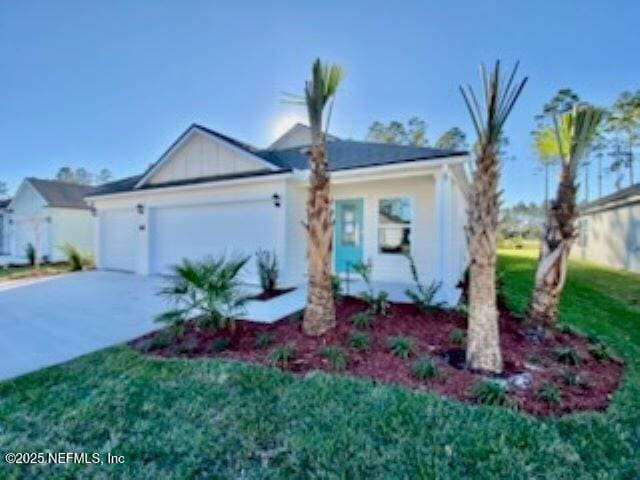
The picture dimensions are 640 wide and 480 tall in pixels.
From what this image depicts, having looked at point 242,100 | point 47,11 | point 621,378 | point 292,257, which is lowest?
point 621,378

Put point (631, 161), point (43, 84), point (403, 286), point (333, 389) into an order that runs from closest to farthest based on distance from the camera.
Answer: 1. point (333, 389)
2. point (403, 286)
3. point (43, 84)
4. point (631, 161)

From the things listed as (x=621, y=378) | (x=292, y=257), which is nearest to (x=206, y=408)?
(x=621, y=378)

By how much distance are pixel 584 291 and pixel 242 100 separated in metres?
14.6

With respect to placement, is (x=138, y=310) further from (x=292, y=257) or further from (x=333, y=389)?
(x=333, y=389)

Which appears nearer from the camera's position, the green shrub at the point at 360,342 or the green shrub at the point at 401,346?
the green shrub at the point at 401,346

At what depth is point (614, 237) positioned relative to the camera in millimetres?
19938

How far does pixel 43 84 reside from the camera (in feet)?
49.0

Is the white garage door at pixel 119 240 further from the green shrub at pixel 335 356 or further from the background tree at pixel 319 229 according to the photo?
the green shrub at pixel 335 356

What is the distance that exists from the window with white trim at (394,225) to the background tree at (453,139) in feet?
98.5

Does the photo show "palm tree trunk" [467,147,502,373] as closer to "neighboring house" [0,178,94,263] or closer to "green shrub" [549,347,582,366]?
"green shrub" [549,347,582,366]

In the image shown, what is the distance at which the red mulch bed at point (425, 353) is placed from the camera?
14.7ft

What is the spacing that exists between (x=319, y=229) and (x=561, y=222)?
4311mm

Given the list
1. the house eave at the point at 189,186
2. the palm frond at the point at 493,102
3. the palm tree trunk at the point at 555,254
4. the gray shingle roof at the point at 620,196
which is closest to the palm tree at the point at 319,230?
the palm frond at the point at 493,102

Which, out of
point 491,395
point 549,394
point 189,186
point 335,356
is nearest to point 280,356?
point 335,356
